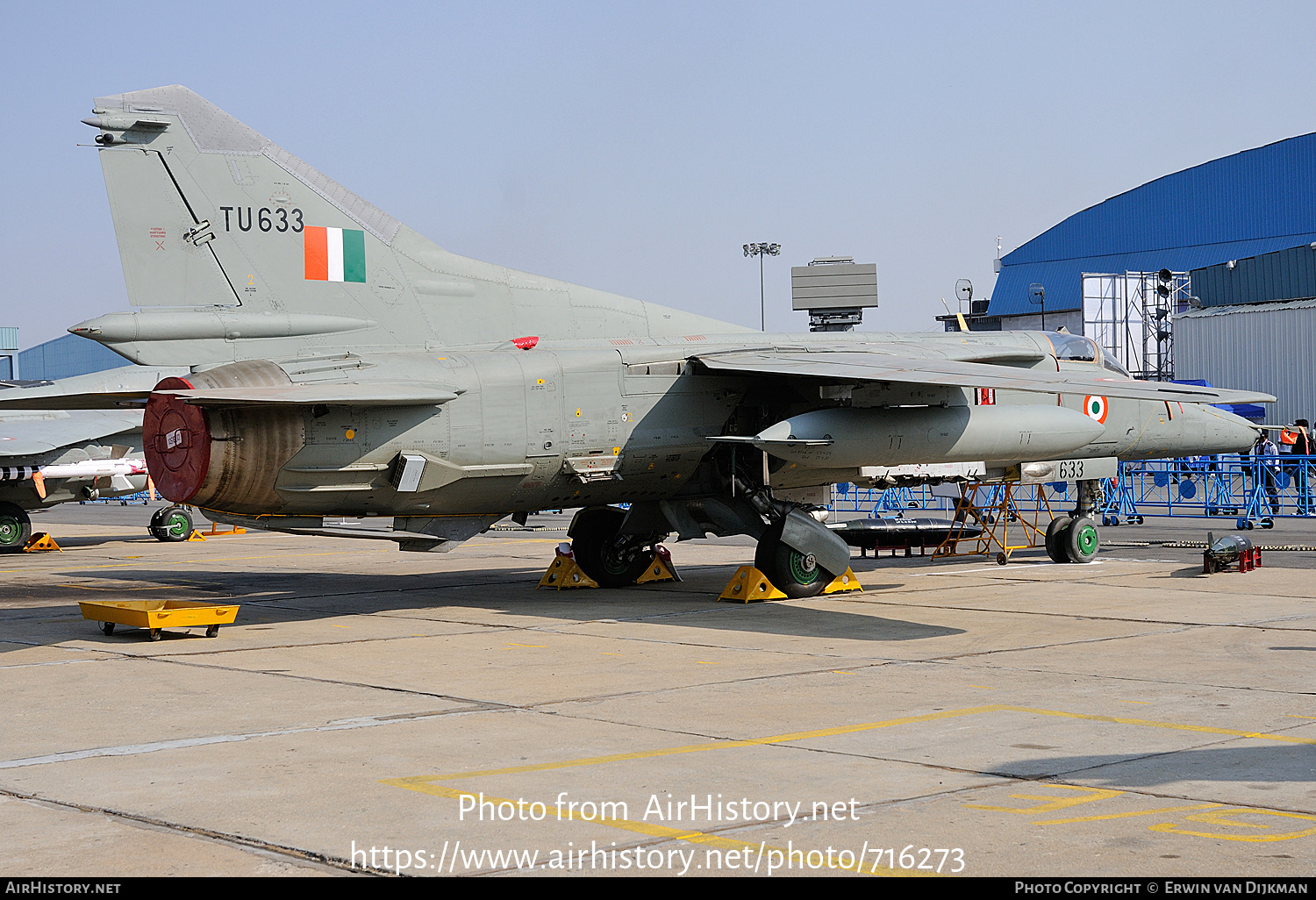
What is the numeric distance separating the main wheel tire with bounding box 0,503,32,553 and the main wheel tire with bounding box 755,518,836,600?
16.6m

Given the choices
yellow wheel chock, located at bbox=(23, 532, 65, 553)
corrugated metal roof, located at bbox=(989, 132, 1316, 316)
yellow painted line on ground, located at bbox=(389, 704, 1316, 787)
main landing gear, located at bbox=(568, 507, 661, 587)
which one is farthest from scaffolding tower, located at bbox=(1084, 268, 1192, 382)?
yellow painted line on ground, located at bbox=(389, 704, 1316, 787)

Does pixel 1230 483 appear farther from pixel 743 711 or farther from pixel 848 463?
pixel 743 711

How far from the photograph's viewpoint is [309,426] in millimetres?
11797

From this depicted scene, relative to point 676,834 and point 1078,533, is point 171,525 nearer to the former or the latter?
point 1078,533

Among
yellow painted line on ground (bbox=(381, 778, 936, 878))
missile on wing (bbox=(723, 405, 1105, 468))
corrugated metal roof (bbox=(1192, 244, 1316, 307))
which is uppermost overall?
corrugated metal roof (bbox=(1192, 244, 1316, 307))

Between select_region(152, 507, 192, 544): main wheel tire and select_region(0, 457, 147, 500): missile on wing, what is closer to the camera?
select_region(0, 457, 147, 500): missile on wing

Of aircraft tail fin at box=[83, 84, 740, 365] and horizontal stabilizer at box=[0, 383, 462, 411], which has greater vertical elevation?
aircraft tail fin at box=[83, 84, 740, 365]

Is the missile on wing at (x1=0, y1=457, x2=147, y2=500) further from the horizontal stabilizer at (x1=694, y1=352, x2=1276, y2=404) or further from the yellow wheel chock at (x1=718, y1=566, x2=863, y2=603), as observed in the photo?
the horizontal stabilizer at (x1=694, y1=352, x2=1276, y2=404)

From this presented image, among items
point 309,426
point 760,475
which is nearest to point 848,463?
point 760,475

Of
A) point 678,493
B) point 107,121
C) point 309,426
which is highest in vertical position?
point 107,121

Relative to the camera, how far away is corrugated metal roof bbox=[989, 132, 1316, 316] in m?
53.7

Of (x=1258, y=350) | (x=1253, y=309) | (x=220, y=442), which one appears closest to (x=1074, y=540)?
(x=220, y=442)

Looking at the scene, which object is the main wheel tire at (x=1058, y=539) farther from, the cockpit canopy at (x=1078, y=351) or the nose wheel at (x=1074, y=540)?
the cockpit canopy at (x=1078, y=351)

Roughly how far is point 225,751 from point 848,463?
8.12 meters
